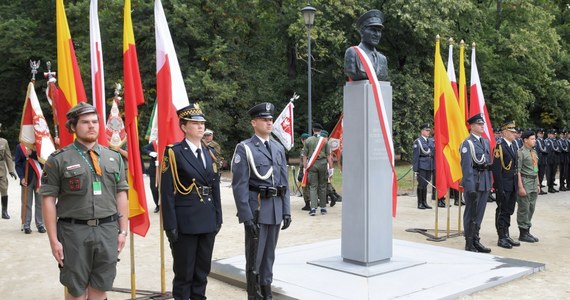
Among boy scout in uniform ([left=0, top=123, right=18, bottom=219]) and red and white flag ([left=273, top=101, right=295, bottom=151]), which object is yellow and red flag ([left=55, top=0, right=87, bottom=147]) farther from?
red and white flag ([left=273, top=101, right=295, bottom=151])

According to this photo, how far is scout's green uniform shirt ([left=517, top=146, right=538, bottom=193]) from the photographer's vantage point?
9492mm

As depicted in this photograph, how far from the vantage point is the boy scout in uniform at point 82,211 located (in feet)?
13.8

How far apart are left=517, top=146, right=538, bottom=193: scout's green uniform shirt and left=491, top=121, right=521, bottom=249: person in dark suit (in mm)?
398

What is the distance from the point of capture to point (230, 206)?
47.2ft

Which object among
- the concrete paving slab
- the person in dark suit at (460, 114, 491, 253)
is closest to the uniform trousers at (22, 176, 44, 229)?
the concrete paving slab

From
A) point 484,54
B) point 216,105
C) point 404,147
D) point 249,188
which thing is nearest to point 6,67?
point 216,105

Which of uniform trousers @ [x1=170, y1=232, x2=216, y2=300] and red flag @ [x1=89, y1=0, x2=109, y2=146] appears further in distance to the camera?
red flag @ [x1=89, y1=0, x2=109, y2=146]

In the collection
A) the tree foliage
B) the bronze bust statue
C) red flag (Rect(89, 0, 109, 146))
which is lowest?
red flag (Rect(89, 0, 109, 146))

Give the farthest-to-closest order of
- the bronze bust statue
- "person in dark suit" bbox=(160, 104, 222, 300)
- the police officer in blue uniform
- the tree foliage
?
1. the tree foliage
2. the police officer in blue uniform
3. the bronze bust statue
4. "person in dark suit" bbox=(160, 104, 222, 300)

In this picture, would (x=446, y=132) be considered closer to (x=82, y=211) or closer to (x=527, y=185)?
(x=527, y=185)

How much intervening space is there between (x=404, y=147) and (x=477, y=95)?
15734 mm

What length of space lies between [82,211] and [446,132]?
6963mm

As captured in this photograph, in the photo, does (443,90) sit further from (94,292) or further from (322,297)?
(94,292)

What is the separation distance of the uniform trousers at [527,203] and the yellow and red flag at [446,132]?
1068mm
